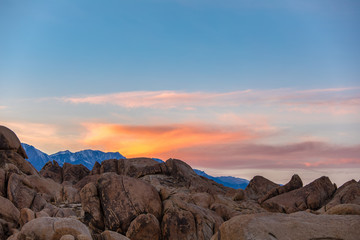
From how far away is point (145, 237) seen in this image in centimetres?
3400

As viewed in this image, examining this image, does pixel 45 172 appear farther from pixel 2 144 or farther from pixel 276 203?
pixel 276 203

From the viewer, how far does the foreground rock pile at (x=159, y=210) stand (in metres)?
15.9

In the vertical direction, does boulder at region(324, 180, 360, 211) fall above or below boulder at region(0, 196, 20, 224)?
above

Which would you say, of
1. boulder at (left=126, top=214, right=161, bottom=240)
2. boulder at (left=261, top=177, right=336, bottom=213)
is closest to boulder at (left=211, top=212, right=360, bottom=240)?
boulder at (left=126, top=214, right=161, bottom=240)

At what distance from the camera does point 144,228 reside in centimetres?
3412

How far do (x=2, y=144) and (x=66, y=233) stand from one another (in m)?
51.3

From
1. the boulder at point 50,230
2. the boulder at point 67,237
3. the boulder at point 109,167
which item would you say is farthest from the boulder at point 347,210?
the boulder at point 109,167

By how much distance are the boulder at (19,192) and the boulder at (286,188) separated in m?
43.0

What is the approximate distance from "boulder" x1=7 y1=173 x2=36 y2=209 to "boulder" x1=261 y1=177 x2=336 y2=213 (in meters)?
39.4

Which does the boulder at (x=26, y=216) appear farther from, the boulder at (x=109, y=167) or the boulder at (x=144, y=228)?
the boulder at (x=109, y=167)

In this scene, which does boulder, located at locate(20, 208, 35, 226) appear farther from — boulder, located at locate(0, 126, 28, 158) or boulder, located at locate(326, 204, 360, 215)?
boulder, located at locate(0, 126, 28, 158)

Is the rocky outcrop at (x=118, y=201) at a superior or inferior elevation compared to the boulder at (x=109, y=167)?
inferior

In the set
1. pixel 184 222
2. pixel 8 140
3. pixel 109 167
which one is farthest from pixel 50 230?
pixel 109 167

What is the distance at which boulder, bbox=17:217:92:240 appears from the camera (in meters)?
22.7
